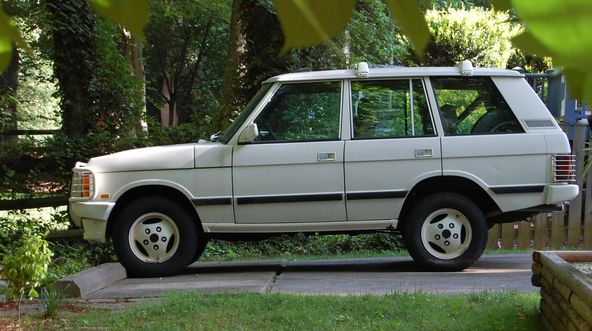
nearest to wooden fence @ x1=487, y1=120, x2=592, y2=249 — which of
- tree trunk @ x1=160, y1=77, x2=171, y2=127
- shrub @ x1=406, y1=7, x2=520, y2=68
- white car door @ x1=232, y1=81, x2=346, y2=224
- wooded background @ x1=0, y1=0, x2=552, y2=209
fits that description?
wooded background @ x1=0, y1=0, x2=552, y2=209

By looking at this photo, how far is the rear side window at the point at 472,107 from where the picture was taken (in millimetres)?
5789

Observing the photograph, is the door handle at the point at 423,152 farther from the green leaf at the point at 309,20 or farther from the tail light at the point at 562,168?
the green leaf at the point at 309,20

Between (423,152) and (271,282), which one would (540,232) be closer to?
(423,152)

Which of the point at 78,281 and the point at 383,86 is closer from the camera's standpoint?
the point at 78,281

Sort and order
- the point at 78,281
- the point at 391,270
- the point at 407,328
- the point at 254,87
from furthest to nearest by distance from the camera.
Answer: the point at 254,87
the point at 391,270
the point at 78,281
the point at 407,328

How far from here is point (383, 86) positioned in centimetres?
596

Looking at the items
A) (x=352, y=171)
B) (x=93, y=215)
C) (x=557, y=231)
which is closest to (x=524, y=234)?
(x=557, y=231)

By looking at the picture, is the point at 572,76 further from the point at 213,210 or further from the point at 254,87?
the point at 254,87

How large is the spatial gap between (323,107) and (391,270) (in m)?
1.68

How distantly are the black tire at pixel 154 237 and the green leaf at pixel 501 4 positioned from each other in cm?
525

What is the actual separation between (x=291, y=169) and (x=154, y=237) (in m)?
1.36

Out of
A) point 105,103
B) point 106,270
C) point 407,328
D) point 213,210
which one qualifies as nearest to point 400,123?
point 213,210

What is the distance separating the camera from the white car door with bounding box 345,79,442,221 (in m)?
5.71

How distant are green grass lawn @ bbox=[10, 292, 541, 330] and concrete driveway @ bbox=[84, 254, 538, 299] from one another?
0.49 m
